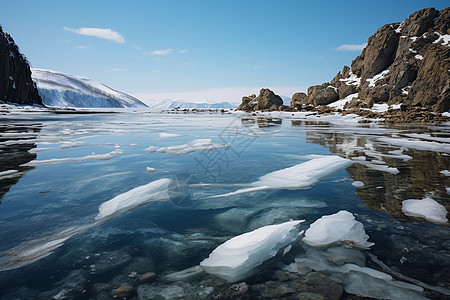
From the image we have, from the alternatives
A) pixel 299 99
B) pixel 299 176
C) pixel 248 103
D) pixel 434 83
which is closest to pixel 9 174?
pixel 299 176

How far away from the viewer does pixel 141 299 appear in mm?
2039

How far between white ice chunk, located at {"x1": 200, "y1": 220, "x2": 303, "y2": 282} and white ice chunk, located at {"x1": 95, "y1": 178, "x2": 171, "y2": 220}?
7.13 feet

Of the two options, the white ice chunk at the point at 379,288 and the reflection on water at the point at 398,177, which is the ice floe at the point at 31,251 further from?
the reflection on water at the point at 398,177

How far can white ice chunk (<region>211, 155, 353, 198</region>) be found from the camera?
522 cm

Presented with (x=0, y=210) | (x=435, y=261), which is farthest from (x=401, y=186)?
(x=0, y=210)

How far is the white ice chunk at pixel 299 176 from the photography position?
5.22m

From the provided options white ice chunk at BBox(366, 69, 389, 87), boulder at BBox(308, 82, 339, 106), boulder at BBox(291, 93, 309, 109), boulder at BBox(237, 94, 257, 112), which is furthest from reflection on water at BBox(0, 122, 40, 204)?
boulder at BBox(237, 94, 257, 112)

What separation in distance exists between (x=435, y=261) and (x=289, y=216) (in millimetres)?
1768

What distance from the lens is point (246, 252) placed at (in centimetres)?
262

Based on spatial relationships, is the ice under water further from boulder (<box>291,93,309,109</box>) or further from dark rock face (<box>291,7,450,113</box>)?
boulder (<box>291,93,309,109</box>)

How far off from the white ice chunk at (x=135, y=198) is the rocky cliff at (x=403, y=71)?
1276 inches

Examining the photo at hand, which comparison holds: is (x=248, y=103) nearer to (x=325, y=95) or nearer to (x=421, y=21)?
(x=325, y=95)

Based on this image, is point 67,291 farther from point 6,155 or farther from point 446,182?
point 6,155

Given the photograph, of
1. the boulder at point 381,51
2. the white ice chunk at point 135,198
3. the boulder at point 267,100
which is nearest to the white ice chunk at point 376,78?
the boulder at point 381,51
